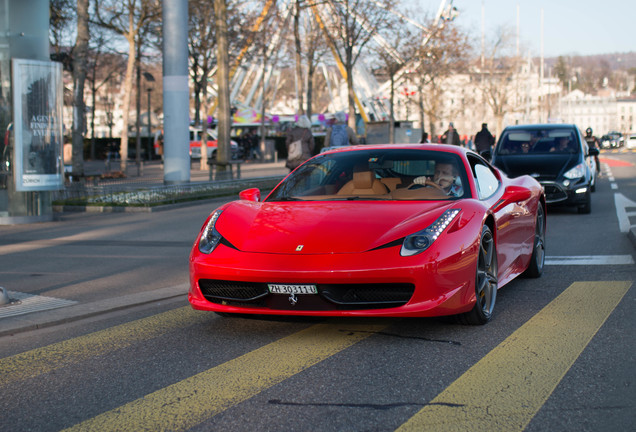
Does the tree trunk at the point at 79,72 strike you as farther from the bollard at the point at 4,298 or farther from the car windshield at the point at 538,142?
the bollard at the point at 4,298

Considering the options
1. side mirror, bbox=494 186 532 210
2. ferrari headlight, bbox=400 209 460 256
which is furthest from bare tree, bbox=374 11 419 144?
ferrari headlight, bbox=400 209 460 256

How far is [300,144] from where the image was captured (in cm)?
1655

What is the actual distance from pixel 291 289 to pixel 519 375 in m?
1.49

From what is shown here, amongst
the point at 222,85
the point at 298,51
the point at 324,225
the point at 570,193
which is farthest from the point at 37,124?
the point at 298,51

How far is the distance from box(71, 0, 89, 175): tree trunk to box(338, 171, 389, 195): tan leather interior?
15115 millimetres

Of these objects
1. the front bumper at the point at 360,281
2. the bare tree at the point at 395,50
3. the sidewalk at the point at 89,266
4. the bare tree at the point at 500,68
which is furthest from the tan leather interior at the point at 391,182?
the bare tree at the point at 500,68

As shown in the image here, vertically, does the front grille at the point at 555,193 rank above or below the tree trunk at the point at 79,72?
below

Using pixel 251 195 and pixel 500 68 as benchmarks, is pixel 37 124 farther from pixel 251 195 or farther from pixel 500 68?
pixel 500 68

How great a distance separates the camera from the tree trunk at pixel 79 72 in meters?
19.9

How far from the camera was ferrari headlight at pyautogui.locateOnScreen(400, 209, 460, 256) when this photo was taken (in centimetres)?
519

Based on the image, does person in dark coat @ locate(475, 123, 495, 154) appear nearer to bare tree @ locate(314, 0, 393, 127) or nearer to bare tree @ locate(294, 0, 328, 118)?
bare tree @ locate(314, 0, 393, 127)

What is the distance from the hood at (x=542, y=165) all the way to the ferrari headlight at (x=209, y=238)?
9.83 metres

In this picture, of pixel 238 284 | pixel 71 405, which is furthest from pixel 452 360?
pixel 71 405

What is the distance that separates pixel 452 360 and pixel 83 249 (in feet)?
23.8
